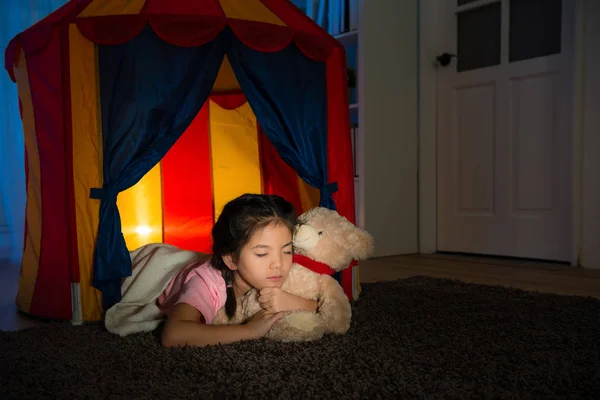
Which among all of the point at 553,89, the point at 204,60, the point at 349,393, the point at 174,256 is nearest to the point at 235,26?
the point at 204,60

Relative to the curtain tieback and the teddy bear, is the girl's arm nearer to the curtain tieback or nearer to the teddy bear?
the teddy bear

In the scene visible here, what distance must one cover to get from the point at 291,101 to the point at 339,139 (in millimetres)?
258

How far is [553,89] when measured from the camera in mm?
2836

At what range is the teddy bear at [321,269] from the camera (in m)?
1.35

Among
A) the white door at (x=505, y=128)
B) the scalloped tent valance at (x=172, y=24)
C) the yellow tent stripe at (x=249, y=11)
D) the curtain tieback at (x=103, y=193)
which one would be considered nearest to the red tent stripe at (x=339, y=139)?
the scalloped tent valance at (x=172, y=24)

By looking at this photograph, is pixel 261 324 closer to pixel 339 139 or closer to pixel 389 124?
pixel 339 139

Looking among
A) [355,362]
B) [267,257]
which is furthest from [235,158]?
[355,362]

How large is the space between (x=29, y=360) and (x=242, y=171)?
1417 mm

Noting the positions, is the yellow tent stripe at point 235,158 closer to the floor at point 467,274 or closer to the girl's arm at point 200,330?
the floor at point 467,274

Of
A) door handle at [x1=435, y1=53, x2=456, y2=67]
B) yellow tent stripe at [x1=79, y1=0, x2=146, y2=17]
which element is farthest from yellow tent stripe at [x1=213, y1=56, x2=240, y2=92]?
door handle at [x1=435, y1=53, x2=456, y2=67]

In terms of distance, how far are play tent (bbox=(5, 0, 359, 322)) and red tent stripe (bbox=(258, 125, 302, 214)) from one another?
1.38 ft

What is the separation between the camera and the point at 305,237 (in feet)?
4.39

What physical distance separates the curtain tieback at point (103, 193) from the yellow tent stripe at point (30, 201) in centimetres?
25

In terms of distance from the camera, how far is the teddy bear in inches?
53.3
